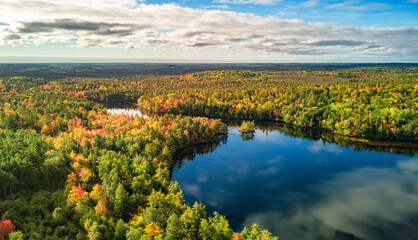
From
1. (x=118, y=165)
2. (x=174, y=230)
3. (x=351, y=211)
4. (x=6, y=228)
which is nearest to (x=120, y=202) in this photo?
(x=118, y=165)

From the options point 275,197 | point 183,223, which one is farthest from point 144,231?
point 275,197

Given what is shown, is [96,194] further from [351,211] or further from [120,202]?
[351,211]

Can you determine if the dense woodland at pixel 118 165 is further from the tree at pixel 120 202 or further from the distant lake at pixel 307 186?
the distant lake at pixel 307 186

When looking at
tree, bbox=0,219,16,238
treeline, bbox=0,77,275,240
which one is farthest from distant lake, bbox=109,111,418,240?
tree, bbox=0,219,16,238

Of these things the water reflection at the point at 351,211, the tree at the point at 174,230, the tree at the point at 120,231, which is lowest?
the water reflection at the point at 351,211

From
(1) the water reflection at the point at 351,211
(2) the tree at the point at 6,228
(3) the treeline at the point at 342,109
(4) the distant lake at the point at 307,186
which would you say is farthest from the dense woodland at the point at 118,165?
(1) the water reflection at the point at 351,211

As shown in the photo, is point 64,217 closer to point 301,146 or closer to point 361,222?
point 361,222

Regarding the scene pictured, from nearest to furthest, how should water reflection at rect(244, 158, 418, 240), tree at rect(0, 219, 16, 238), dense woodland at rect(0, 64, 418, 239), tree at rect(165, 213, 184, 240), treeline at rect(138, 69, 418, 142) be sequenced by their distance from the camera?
1. tree at rect(0, 219, 16, 238)
2. tree at rect(165, 213, 184, 240)
3. dense woodland at rect(0, 64, 418, 239)
4. water reflection at rect(244, 158, 418, 240)
5. treeline at rect(138, 69, 418, 142)

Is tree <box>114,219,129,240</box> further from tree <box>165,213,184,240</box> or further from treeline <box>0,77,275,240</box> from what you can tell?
tree <box>165,213,184,240</box>
